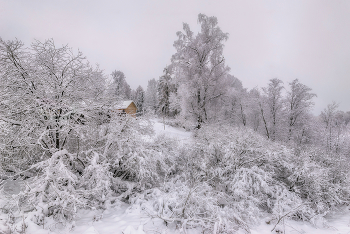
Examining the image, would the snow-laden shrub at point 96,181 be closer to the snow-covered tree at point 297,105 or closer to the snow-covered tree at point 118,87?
the snow-covered tree at point 118,87

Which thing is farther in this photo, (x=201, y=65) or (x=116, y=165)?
(x=201, y=65)

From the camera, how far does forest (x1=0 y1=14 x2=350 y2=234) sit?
4406mm

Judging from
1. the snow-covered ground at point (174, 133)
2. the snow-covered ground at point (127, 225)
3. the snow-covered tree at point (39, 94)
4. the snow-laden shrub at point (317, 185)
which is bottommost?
the snow-covered ground at point (127, 225)

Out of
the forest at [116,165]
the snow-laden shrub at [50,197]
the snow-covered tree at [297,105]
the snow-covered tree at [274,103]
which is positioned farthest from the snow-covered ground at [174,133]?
the snow-covered tree at [297,105]

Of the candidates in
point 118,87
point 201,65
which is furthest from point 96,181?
point 118,87

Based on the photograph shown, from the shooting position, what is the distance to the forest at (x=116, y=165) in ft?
14.5

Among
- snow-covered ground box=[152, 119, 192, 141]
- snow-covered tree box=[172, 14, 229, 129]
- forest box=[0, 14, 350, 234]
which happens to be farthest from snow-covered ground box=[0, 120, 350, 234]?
snow-covered tree box=[172, 14, 229, 129]

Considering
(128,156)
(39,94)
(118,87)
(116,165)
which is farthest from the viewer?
(118,87)

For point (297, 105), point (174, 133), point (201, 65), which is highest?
point (201, 65)

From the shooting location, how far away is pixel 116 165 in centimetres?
612

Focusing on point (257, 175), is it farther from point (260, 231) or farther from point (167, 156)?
point (167, 156)

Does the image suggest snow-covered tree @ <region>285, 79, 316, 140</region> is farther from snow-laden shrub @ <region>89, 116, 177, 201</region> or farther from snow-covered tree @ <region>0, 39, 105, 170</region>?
snow-covered tree @ <region>0, 39, 105, 170</region>

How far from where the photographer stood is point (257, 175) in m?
6.23

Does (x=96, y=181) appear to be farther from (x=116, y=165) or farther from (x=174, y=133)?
(x=174, y=133)
